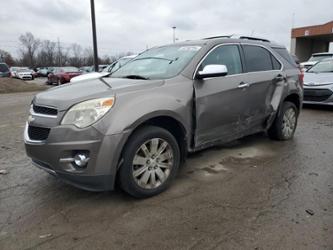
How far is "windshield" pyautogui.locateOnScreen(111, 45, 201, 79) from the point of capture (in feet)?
12.4

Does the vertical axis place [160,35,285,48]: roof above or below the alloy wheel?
above

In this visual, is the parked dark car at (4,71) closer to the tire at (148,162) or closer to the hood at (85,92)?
the hood at (85,92)

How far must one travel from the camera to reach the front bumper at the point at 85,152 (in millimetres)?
2803

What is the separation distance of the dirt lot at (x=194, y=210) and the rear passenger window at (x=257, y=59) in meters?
1.35

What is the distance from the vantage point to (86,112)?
288 centimetres

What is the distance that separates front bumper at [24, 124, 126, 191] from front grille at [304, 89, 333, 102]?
7.41m

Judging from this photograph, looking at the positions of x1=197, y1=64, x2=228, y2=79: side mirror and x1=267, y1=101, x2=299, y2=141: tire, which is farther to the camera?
x1=267, y1=101, x2=299, y2=141: tire

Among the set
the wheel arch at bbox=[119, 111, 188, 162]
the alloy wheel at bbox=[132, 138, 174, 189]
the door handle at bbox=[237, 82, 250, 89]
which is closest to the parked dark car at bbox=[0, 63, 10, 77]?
the door handle at bbox=[237, 82, 250, 89]

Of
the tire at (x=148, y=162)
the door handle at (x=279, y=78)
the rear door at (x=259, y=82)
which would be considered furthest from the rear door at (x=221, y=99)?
the door handle at (x=279, y=78)

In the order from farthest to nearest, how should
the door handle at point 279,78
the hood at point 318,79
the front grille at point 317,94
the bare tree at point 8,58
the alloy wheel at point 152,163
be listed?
the bare tree at point 8,58, the hood at point 318,79, the front grille at point 317,94, the door handle at point 279,78, the alloy wheel at point 152,163

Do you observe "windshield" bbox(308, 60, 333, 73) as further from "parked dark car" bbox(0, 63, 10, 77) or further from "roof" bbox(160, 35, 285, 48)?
"parked dark car" bbox(0, 63, 10, 77)

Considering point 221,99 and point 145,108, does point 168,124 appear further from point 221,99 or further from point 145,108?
point 221,99

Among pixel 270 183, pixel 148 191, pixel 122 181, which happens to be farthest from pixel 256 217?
pixel 122 181

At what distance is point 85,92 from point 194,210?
1.62 metres
